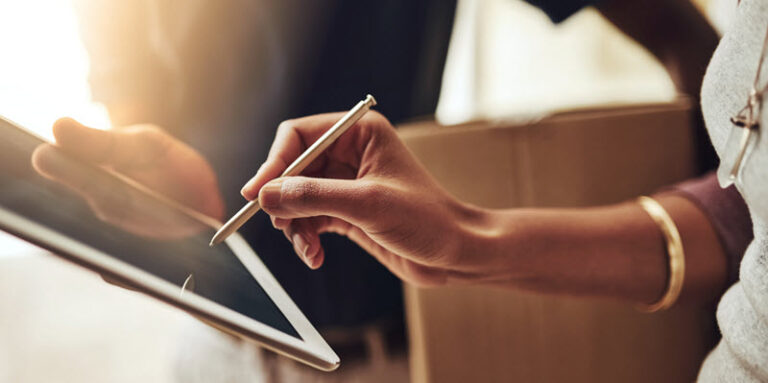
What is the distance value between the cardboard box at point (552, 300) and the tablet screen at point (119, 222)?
25 centimetres

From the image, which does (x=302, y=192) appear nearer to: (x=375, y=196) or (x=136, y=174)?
(x=375, y=196)

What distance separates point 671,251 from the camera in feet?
1.47

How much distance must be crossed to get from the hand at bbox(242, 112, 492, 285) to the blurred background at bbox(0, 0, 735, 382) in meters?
0.22

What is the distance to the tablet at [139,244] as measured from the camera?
0.74ft

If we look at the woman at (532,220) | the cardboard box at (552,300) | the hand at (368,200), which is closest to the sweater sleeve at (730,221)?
the woman at (532,220)

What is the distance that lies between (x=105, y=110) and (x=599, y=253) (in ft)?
1.81

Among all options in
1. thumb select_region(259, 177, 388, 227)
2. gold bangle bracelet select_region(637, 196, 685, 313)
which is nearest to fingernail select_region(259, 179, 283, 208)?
thumb select_region(259, 177, 388, 227)

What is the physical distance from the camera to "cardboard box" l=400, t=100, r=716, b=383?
0.52 m

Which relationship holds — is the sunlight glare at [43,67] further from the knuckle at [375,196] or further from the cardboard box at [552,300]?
A: the cardboard box at [552,300]

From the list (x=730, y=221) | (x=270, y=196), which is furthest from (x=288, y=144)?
(x=730, y=221)

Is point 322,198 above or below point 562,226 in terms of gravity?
above

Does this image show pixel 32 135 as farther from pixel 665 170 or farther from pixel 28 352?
pixel 28 352

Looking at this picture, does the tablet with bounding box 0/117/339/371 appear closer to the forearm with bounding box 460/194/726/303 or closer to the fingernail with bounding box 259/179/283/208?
the fingernail with bounding box 259/179/283/208

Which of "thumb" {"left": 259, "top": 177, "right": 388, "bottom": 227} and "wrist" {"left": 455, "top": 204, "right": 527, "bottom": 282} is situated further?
"wrist" {"left": 455, "top": 204, "right": 527, "bottom": 282}
